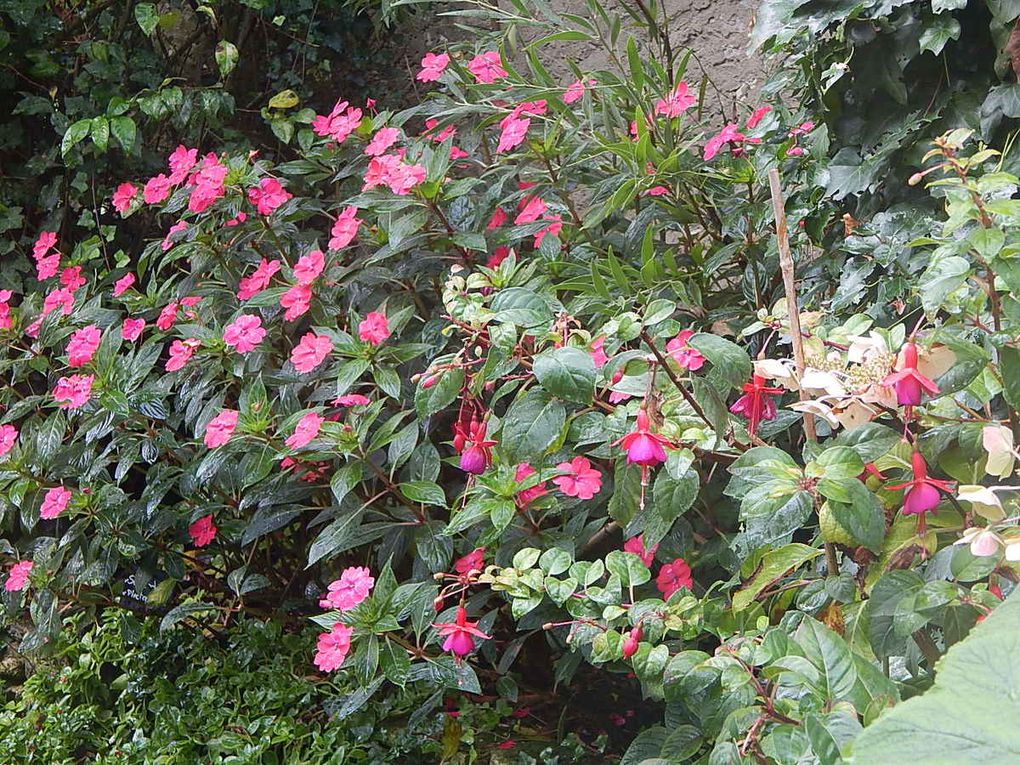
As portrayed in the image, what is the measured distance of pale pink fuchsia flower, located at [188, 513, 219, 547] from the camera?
224 centimetres

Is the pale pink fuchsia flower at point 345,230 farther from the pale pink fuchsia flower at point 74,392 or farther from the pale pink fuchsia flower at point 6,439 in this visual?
the pale pink fuchsia flower at point 6,439

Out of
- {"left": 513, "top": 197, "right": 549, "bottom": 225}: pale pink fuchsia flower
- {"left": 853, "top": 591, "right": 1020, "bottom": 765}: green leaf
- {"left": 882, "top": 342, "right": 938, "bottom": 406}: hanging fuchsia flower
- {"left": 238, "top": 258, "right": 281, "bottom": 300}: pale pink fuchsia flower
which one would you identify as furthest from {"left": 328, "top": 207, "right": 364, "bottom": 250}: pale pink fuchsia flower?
{"left": 853, "top": 591, "right": 1020, "bottom": 765}: green leaf

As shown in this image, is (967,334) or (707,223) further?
(707,223)

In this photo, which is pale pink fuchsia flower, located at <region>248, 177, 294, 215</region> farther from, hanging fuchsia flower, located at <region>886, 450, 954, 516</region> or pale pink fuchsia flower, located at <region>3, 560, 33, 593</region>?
hanging fuchsia flower, located at <region>886, 450, 954, 516</region>

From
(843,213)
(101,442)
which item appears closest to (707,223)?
(843,213)

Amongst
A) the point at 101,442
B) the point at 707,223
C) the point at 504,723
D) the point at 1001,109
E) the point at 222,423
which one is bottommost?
the point at 504,723

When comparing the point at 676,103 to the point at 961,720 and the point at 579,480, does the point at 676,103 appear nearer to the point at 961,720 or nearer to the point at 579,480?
the point at 579,480

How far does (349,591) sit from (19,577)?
3.18 ft

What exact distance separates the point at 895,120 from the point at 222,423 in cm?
135

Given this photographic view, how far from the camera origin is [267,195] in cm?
219

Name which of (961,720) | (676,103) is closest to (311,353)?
(676,103)

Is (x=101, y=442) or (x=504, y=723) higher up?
(x=101, y=442)

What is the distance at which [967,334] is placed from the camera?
1.17m

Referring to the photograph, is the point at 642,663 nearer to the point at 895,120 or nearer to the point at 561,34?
the point at 895,120
